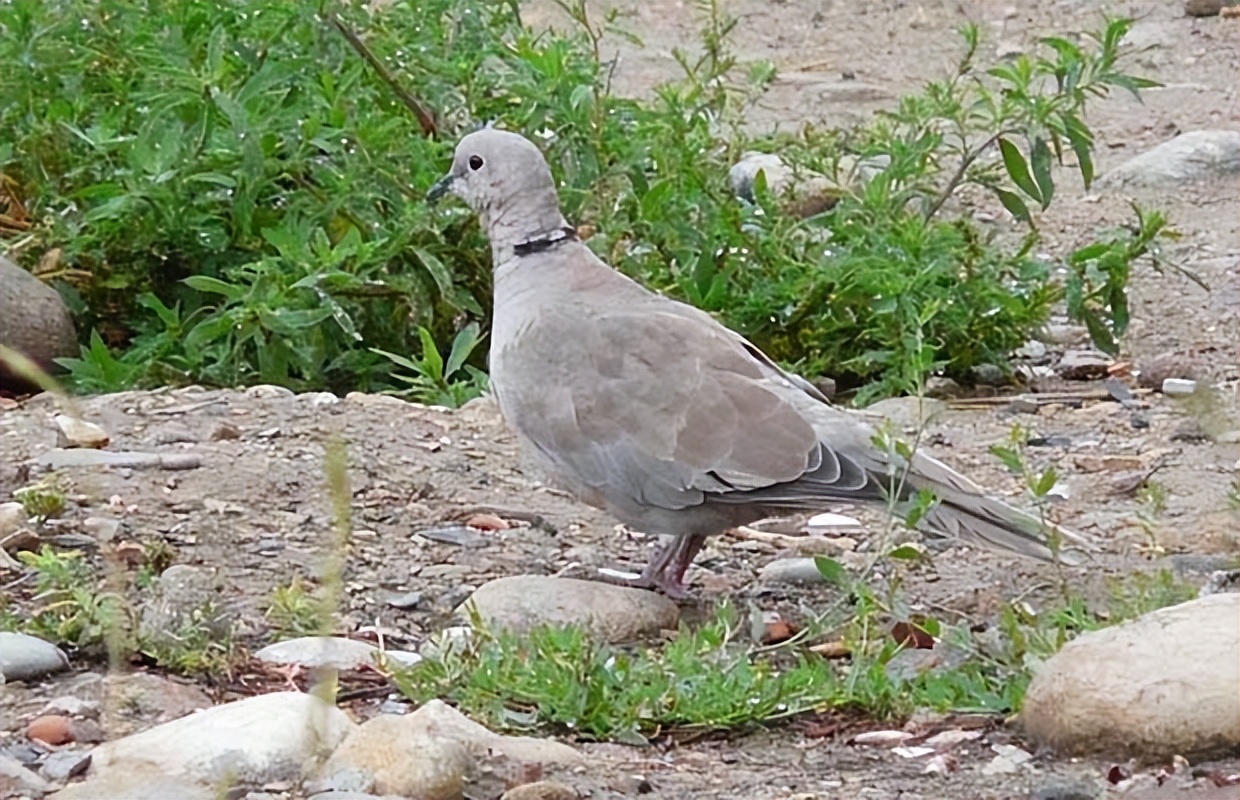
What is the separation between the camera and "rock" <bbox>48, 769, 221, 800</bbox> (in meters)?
2.90

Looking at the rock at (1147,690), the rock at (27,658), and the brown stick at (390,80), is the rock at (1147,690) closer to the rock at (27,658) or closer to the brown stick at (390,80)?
the rock at (27,658)

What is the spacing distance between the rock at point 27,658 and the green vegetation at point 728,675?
0.54 meters

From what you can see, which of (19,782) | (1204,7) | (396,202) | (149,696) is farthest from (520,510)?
(1204,7)

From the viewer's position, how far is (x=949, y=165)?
8555mm

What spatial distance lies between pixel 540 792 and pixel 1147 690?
2.80 feet

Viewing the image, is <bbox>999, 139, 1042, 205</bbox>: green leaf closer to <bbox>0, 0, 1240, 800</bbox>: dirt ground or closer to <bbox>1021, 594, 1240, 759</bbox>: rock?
<bbox>0, 0, 1240, 800</bbox>: dirt ground

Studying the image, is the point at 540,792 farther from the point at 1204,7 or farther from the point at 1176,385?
the point at 1204,7

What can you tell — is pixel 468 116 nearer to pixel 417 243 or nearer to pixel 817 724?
pixel 417 243

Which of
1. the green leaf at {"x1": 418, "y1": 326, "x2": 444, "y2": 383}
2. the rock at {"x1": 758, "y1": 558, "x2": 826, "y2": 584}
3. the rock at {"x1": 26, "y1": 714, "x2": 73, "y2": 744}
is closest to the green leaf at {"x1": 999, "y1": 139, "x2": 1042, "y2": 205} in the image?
the green leaf at {"x1": 418, "y1": 326, "x2": 444, "y2": 383}

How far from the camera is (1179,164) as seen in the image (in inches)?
339

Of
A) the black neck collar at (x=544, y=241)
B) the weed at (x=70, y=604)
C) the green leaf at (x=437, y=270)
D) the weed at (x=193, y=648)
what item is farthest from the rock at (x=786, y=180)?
the weed at (x=193, y=648)

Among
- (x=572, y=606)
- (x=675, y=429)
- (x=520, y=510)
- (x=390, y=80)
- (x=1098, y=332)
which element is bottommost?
(x=1098, y=332)

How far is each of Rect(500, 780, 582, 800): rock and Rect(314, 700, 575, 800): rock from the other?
0.07 m

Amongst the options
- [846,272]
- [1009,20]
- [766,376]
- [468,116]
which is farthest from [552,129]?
[1009,20]
